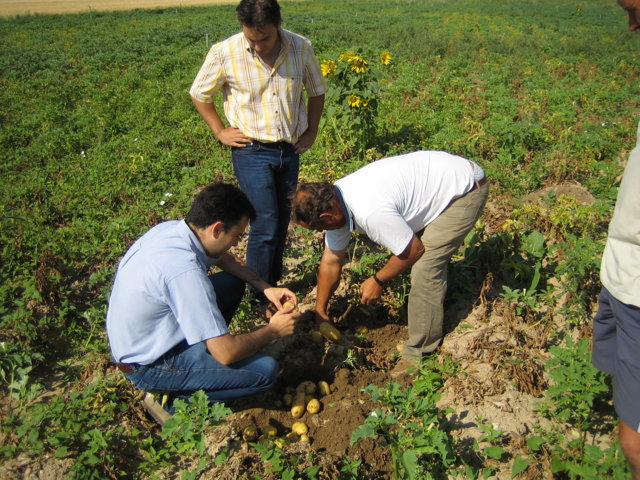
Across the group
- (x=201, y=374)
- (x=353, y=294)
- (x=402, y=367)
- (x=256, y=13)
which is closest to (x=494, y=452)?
(x=402, y=367)

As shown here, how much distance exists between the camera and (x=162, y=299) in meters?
2.58

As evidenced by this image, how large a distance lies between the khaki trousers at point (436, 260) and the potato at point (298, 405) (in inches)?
32.4

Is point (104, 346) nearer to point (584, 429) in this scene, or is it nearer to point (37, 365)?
point (37, 365)

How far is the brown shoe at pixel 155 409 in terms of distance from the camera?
2.90 m

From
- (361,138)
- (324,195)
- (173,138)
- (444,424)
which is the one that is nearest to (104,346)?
(324,195)

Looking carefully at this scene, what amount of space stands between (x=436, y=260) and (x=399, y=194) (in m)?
0.51

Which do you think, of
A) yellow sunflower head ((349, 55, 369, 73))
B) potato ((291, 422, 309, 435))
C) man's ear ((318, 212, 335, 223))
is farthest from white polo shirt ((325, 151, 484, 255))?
yellow sunflower head ((349, 55, 369, 73))

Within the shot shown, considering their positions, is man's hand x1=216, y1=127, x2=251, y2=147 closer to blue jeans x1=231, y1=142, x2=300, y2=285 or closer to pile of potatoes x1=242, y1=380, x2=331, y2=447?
blue jeans x1=231, y1=142, x2=300, y2=285

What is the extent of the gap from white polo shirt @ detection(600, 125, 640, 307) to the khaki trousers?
1166 mm

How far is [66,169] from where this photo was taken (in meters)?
6.42

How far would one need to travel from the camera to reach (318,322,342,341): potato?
3535 mm

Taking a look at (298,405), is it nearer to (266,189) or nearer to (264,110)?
(266,189)

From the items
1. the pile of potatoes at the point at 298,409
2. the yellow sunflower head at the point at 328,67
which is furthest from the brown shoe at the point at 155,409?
the yellow sunflower head at the point at 328,67

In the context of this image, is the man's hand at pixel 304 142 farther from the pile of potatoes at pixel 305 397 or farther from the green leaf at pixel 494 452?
the green leaf at pixel 494 452
